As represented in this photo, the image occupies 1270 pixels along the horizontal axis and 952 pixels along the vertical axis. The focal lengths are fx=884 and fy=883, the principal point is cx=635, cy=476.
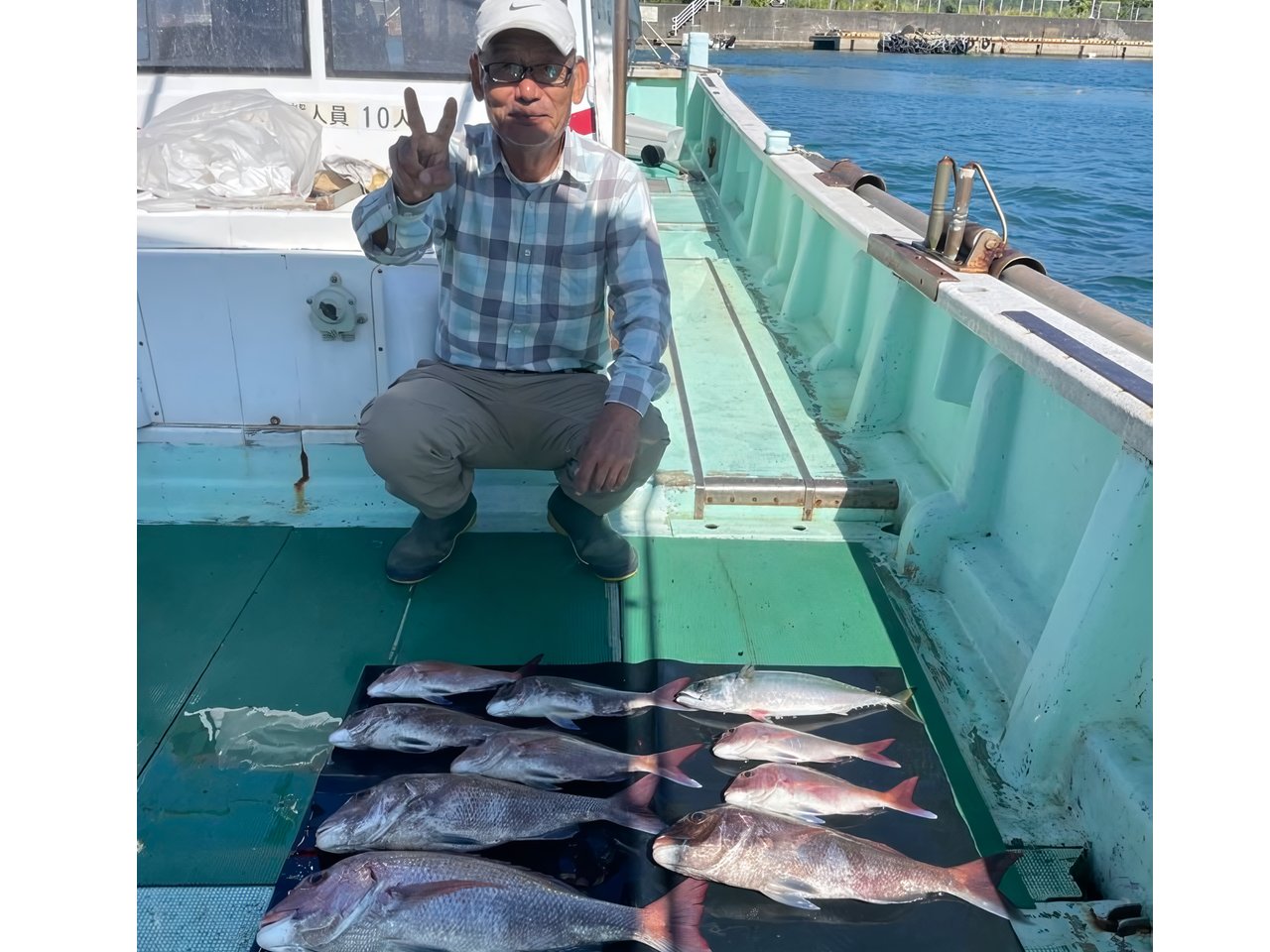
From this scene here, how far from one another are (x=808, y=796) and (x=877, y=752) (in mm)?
293

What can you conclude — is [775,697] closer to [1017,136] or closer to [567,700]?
[567,700]

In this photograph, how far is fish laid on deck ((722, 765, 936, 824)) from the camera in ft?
6.90

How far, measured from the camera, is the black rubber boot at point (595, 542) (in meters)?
2.96

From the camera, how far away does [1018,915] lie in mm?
1845

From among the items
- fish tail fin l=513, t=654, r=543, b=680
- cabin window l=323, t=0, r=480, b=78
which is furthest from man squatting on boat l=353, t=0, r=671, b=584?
cabin window l=323, t=0, r=480, b=78

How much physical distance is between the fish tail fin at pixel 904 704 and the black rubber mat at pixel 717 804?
0.02 metres

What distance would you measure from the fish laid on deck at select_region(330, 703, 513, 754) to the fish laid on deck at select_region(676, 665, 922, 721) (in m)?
0.56

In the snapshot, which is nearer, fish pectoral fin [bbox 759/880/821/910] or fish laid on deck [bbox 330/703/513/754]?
fish pectoral fin [bbox 759/880/821/910]

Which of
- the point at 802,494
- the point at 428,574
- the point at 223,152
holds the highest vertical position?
the point at 223,152

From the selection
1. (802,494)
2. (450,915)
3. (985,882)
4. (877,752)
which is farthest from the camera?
(802,494)

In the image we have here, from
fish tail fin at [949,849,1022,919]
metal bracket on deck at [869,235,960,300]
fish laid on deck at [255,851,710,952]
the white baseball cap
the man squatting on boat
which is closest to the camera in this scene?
fish laid on deck at [255,851,710,952]

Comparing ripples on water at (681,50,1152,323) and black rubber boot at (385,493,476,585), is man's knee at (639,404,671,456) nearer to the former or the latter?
black rubber boot at (385,493,476,585)

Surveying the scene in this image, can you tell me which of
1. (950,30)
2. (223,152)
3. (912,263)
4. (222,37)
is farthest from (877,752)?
A: (950,30)

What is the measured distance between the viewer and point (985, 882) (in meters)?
1.87
